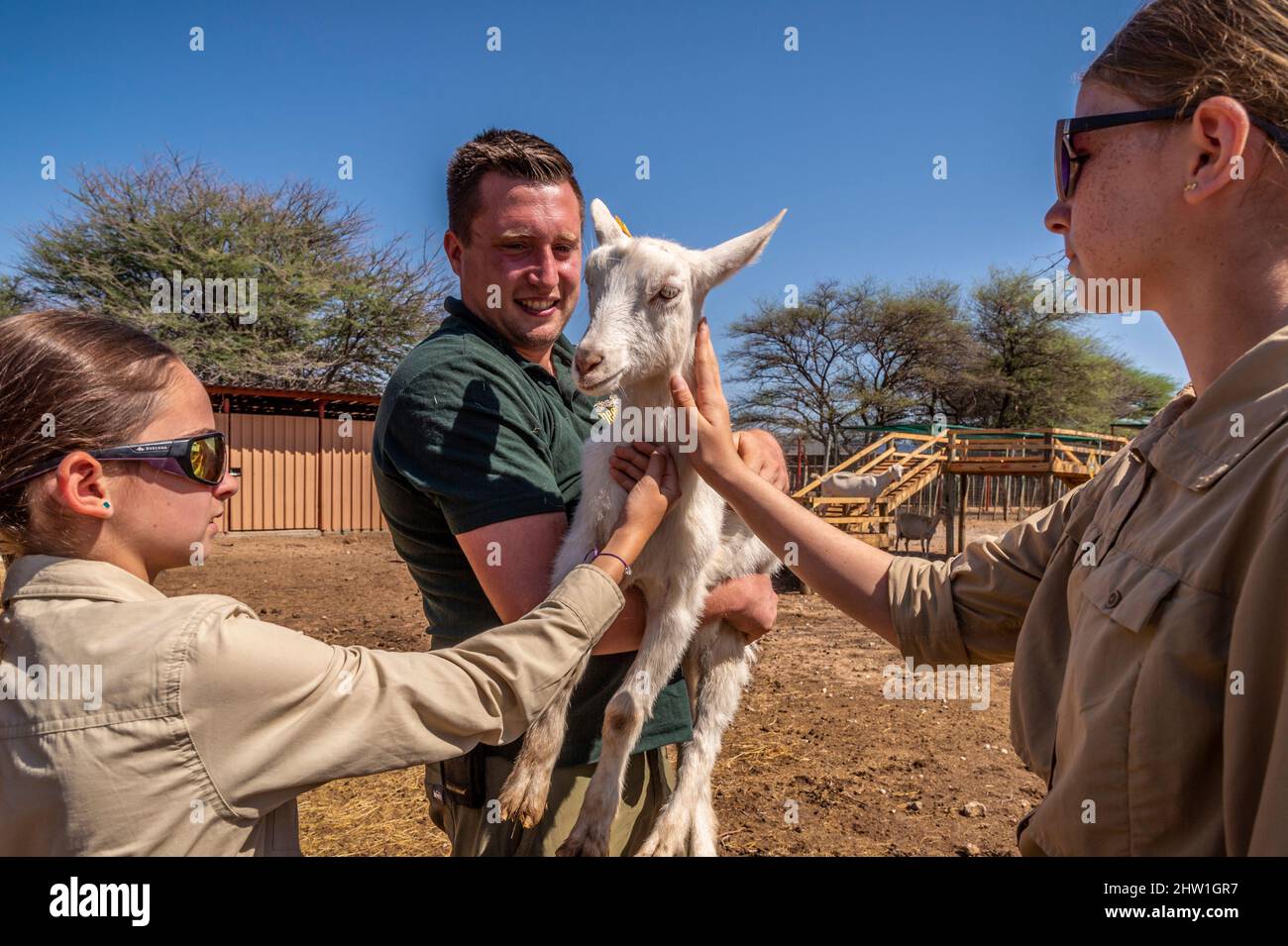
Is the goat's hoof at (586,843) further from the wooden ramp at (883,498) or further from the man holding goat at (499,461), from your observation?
the wooden ramp at (883,498)

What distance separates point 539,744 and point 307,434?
20.5 m

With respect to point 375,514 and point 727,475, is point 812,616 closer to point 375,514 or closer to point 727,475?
point 727,475

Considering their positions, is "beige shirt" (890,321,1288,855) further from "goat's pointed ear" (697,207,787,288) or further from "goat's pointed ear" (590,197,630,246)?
"goat's pointed ear" (590,197,630,246)

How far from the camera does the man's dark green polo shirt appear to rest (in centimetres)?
211

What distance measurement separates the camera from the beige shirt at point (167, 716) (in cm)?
128

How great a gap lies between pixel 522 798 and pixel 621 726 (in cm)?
33

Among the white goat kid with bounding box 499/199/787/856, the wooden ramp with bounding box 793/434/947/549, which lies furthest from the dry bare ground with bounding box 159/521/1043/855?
the wooden ramp with bounding box 793/434/947/549

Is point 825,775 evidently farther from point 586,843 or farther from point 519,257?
point 519,257

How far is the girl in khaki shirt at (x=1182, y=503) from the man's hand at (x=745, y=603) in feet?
4.27

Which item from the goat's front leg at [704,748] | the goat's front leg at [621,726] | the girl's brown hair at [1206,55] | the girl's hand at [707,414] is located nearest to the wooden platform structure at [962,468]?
the goat's front leg at [704,748]

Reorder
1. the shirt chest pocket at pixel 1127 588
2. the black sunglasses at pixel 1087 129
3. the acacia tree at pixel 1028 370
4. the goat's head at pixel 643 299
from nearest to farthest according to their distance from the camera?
the shirt chest pocket at pixel 1127 588 < the black sunglasses at pixel 1087 129 < the goat's head at pixel 643 299 < the acacia tree at pixel 1028 370

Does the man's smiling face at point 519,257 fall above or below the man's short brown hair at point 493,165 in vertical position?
below

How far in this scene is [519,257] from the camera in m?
2.42
